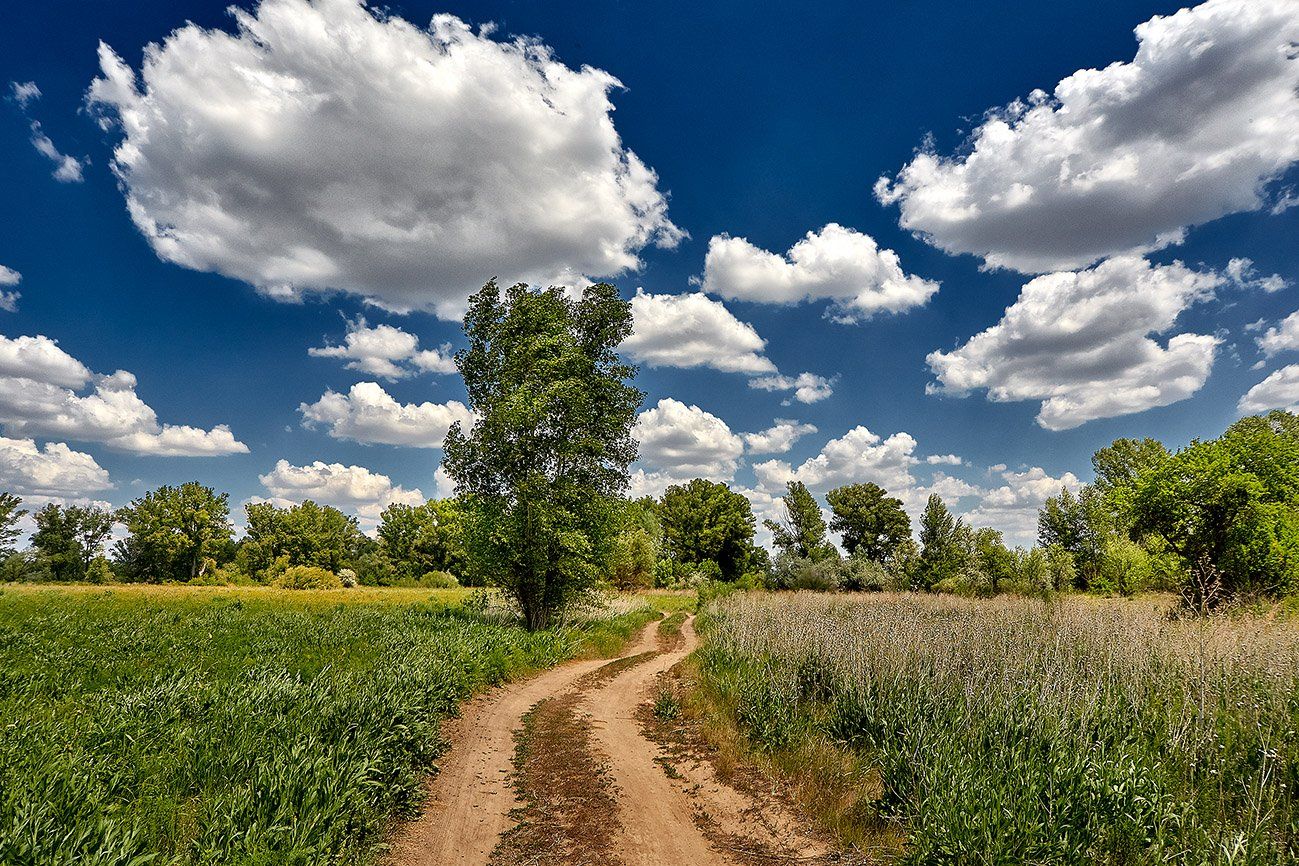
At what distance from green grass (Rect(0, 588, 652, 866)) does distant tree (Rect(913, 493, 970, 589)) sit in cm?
4495

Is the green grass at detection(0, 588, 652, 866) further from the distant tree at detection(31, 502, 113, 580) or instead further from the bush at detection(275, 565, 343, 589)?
the distant tree at detection(31, 502, 113, 580)

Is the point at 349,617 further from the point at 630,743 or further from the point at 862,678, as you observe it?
the point at 862,678

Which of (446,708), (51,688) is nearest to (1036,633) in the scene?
(446,708)

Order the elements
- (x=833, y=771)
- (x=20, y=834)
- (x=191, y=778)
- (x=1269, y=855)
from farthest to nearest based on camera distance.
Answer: (x=833, y=771), (x=191, y=778), (x=1269, y=855), (x=20, y=834)

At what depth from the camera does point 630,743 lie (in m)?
10.8

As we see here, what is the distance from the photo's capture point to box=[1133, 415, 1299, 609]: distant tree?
17.4 metres

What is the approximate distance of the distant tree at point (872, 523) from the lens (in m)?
59.2

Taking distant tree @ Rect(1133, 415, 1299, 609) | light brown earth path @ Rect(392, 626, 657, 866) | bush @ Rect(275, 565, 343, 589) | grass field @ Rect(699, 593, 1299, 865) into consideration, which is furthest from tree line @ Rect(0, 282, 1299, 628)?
bush @ Rect(275, 565, 343, 589)

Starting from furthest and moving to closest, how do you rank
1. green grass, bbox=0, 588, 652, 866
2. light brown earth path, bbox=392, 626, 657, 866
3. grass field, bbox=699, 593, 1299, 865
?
1. light brown earth path, bbox=392, 626, 657, 866
2. grass field, bbox=699, 593, 1299, 865
3. green grass, bbox=0, 588, 652, 866

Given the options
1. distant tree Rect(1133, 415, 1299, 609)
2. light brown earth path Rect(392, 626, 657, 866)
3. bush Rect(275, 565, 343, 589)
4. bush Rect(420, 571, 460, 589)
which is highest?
distant tree Rect(1133, 415, 1299, 609)

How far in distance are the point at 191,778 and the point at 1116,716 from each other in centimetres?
1168

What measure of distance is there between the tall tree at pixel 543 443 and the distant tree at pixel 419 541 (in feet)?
193

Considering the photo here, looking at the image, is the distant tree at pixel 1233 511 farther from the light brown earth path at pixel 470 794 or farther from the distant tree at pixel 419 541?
the distant tree at pixel 419 541

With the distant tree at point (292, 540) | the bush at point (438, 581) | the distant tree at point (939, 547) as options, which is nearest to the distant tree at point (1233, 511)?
the distant tree at point (939, 547)
